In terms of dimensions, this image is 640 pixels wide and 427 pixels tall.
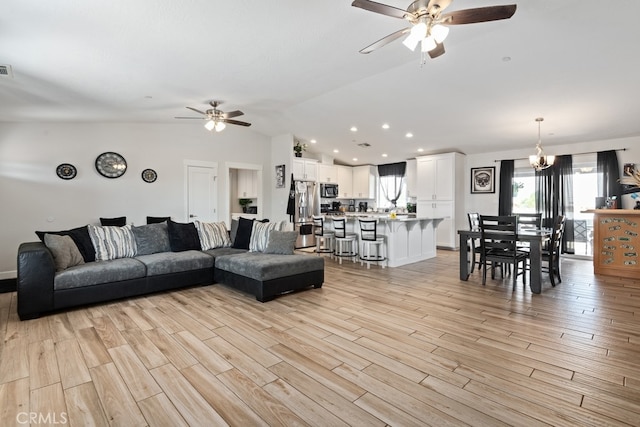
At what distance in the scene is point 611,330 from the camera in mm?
2980

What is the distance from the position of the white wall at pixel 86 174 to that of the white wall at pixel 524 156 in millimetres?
6489

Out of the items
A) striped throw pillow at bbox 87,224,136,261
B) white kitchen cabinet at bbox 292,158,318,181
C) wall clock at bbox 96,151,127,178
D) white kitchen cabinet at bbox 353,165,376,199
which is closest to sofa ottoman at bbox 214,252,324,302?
striped throw pillow at bbox 87,224,136,261

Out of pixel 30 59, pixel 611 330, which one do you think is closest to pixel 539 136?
pixel 611 330

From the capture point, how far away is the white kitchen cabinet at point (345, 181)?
9828 millimetres

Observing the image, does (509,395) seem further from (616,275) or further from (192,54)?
(616,275)

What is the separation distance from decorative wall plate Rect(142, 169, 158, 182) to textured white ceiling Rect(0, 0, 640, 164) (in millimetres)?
1050

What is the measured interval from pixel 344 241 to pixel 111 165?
15.8 ft

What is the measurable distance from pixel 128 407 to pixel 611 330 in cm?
410

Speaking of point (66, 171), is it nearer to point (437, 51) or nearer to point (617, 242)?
point (437, 51)

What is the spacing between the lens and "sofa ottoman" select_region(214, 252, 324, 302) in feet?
12.6

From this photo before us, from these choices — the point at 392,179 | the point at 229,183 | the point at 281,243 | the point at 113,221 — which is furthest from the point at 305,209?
the point at 113,221

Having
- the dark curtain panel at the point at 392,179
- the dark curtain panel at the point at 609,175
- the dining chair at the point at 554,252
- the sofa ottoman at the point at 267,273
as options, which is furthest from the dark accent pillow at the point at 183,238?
the dark curtain panel at the point at 609,175

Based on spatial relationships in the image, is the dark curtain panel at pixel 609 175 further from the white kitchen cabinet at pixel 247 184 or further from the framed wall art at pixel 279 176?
the white kitchen cabinet at pixel 247 184

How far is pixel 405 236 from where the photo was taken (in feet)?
20.2
